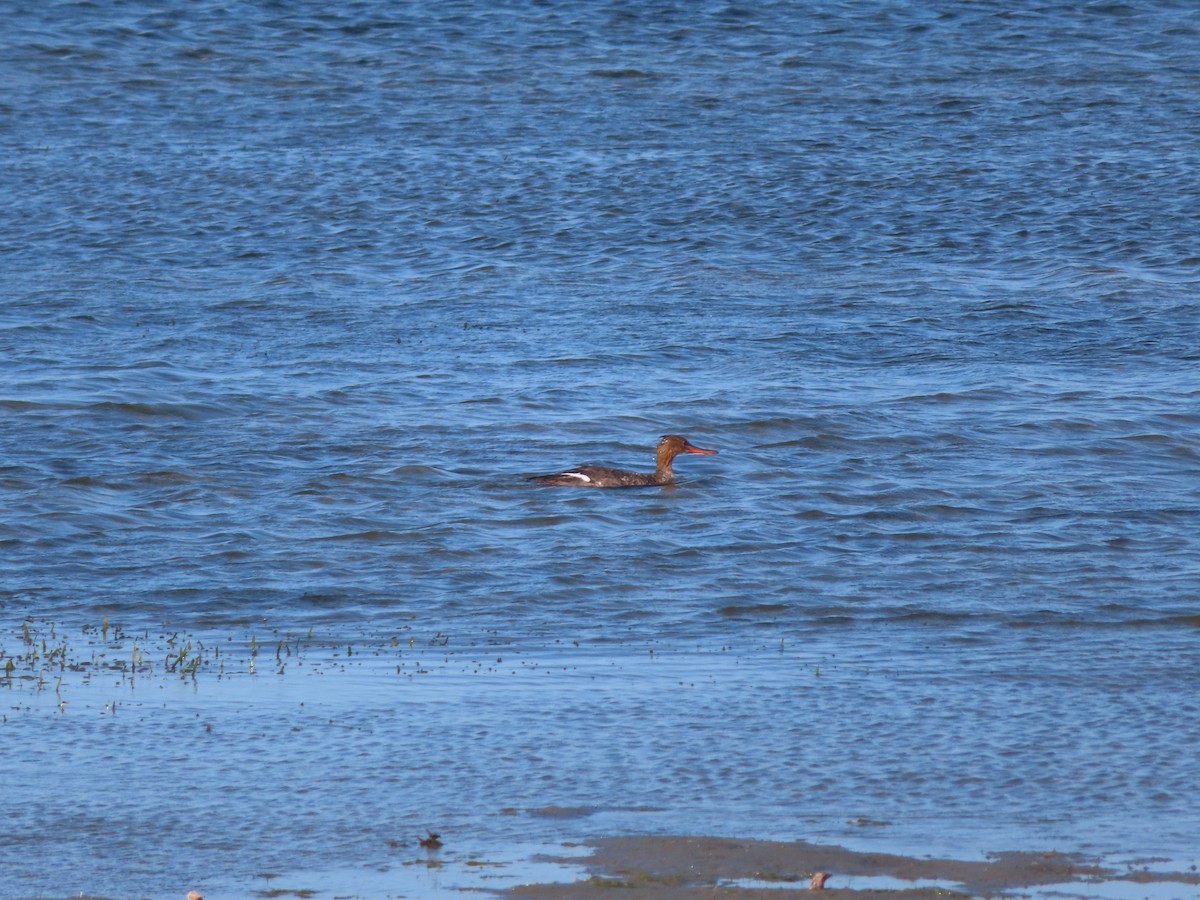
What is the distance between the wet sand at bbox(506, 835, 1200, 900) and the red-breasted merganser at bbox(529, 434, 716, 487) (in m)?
7.35

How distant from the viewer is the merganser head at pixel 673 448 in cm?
1445

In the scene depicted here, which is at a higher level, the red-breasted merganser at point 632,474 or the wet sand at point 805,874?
the wet sand at point 805,874

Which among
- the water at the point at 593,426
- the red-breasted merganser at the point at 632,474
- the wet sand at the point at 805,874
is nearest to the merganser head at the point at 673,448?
the red-breasted merganser at the point at 632,474

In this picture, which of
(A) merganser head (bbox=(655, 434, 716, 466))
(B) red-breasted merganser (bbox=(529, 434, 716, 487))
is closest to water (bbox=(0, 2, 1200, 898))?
(B) red-breasted merganser (bbox=(529, 434, 716, 487))

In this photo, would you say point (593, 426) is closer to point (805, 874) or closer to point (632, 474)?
point (632, 474)

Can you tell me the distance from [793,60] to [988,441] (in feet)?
47.5

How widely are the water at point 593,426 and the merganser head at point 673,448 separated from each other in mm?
451

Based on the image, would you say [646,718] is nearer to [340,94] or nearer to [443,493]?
[443,493]

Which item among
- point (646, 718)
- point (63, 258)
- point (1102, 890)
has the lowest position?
point (63, 258)

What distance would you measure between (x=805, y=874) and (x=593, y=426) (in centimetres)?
989

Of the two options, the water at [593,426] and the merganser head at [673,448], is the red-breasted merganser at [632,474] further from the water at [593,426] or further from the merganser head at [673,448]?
the water at [593,426]

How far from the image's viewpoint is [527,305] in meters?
19.5

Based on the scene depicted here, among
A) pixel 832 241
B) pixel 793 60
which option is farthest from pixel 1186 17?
pixel 832 241

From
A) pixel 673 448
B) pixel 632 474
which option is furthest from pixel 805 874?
pixel 673 448
